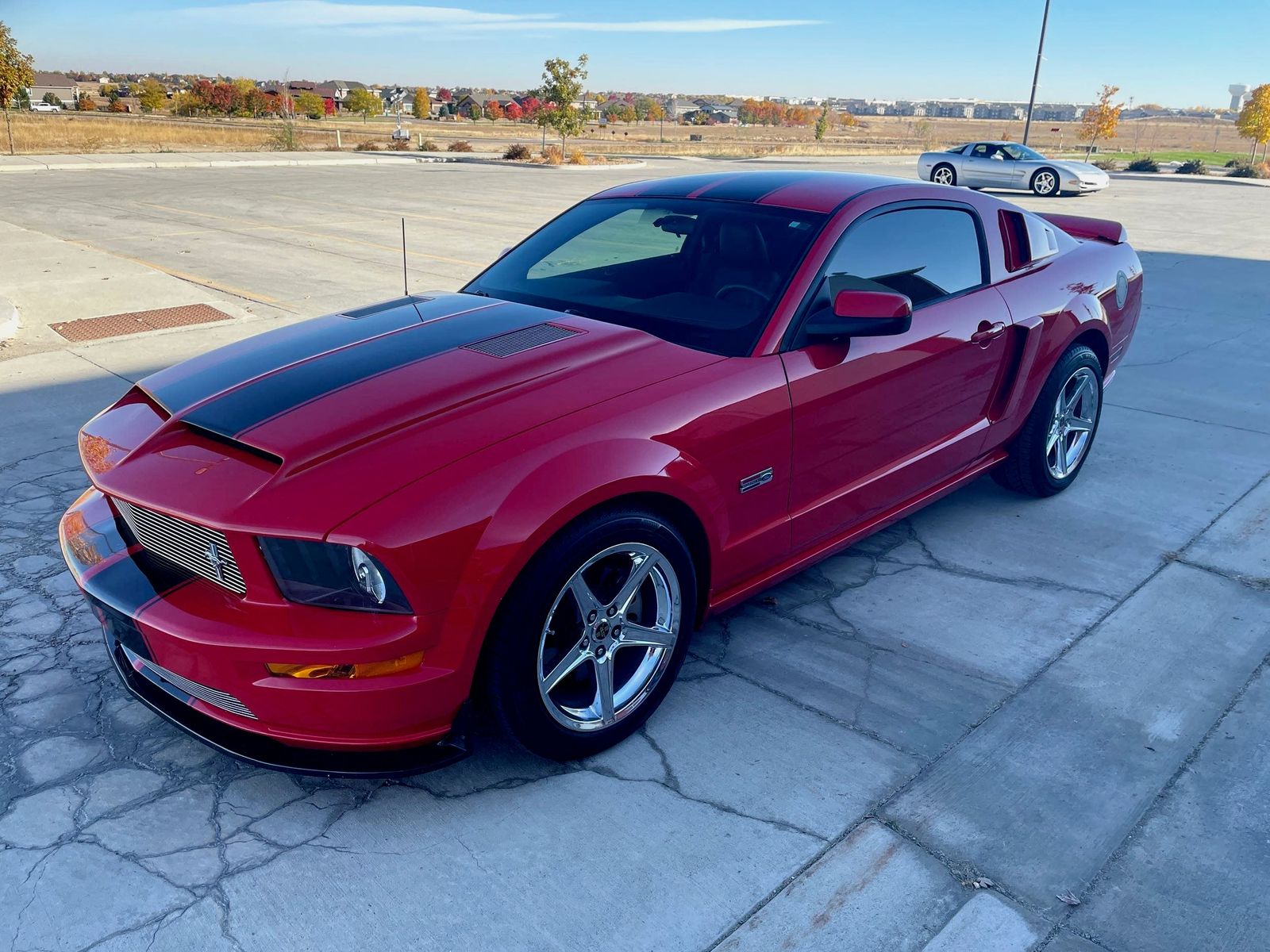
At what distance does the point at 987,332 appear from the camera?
4082 millimetres

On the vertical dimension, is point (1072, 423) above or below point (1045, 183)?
below

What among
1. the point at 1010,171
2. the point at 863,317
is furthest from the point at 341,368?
the point at 1010,171

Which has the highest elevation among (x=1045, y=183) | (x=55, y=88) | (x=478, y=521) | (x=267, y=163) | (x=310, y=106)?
(x=55, y=88)

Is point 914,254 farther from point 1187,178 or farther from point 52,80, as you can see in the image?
point 52,80

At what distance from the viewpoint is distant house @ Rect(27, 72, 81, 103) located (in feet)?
312

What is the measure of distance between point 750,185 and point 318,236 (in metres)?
10.9


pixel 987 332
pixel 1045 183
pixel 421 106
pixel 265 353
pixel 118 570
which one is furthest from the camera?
pixel 421 106

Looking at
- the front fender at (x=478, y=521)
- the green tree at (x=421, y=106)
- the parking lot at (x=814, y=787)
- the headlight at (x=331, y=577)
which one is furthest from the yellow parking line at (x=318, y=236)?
the green tree at (x=421, y=106)

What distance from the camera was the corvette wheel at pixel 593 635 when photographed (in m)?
2.58

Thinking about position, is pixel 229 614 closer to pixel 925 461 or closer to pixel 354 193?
pixel 925 461

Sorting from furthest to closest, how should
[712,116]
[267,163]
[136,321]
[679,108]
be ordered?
[679,108] < [712,116] < [267,163] < [136,321]

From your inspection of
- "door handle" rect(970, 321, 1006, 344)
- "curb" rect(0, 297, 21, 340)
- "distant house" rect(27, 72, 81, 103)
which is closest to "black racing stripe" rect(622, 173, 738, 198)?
"door handle" rect(970, 321, 1006, 344)

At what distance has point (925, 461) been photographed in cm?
399

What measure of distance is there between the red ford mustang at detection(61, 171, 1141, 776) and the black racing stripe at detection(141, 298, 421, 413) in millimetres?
16
